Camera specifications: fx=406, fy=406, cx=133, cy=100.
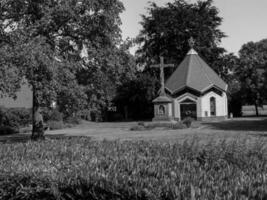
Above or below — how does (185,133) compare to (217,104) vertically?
below

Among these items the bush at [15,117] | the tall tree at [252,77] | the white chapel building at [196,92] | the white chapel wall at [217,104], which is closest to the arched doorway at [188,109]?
the white chapel building at [196,92]

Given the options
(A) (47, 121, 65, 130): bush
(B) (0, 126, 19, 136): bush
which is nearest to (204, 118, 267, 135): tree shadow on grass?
(A) (47, 121, 65, 130): bush

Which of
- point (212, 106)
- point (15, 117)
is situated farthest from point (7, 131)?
point (212, 106)

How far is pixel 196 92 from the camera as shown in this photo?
48.8 meters

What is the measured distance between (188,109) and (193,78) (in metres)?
3.93

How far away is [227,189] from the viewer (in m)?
4.08

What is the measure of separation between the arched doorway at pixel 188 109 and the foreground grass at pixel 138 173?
139ft

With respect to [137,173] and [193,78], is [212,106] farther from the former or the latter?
[137,173]

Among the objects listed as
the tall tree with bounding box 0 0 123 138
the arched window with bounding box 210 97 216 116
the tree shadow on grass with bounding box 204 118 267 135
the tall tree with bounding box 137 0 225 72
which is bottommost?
the tree shadow on grass with bounding box 204 118 267 135

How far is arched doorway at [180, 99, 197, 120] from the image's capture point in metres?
49.2

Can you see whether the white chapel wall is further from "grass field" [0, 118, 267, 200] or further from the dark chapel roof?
"grass field" [0, 118, 267, 200]

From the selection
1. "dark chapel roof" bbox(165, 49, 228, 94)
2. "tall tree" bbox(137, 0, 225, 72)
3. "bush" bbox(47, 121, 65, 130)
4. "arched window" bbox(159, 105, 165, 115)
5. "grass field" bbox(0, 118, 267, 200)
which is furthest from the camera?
"tall tree" bbox(137, 0, 225, 72)

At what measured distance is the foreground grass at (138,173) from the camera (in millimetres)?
4215

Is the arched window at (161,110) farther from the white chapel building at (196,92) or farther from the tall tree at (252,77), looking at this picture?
the tall tree at (252,77)
